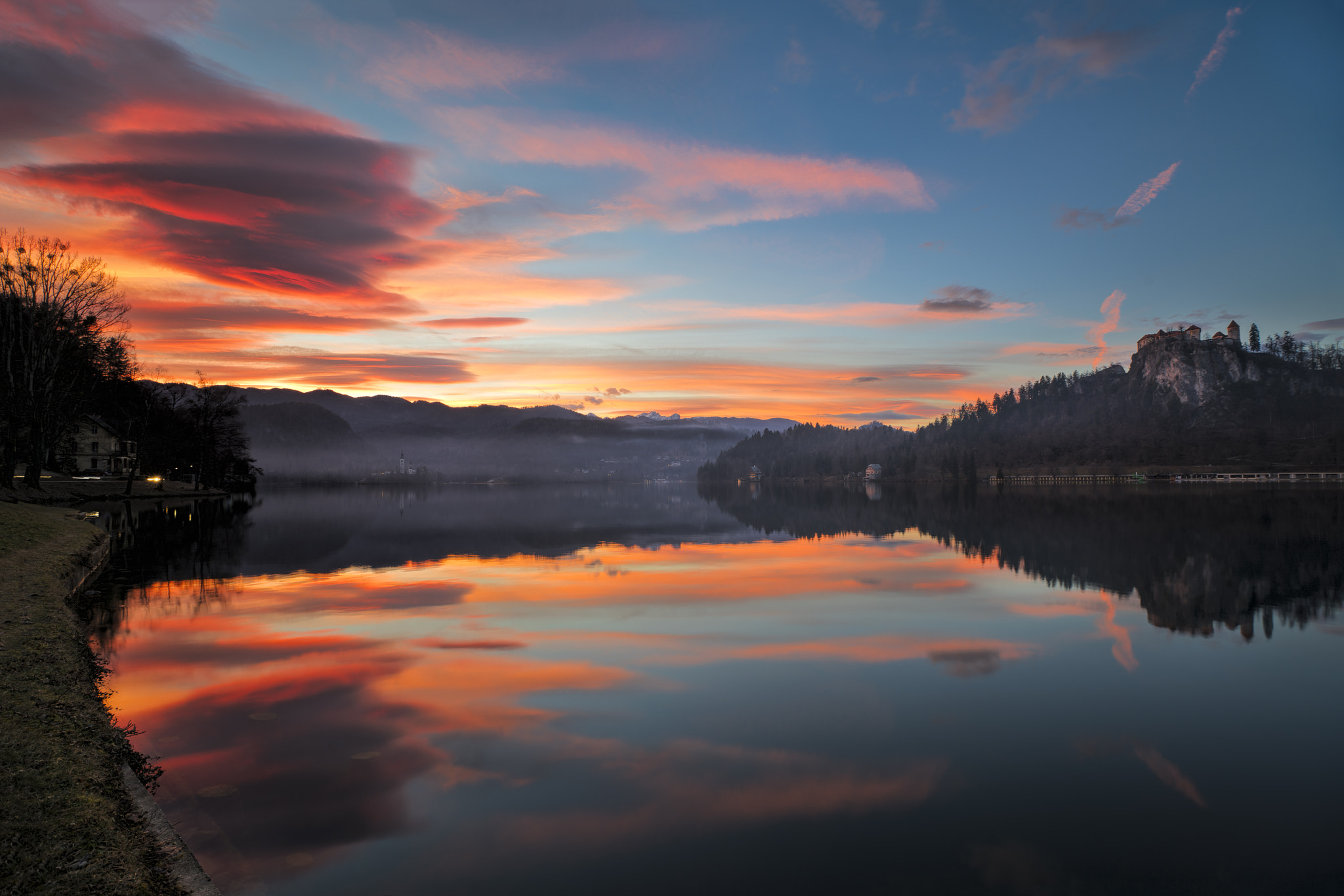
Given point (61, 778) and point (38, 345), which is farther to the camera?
point (38, 345)

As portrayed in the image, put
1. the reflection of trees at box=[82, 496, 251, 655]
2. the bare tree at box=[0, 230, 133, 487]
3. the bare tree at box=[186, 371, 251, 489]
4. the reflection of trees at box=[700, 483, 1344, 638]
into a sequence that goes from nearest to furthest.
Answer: the reflection of trees at box=[82, 496, 251, 655], the reflection of trees at box=[700, 483, 1344, 638], the bare tree at box=[0, 230, 133, 487], the bare tree at box=[186, 371, 251, 489]

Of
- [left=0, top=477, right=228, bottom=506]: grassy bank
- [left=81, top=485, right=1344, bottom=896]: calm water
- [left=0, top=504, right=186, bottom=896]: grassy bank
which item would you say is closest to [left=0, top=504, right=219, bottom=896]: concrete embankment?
[left=0, top=504, right=186, bottom=896]: grassy bank

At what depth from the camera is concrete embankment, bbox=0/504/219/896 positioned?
699cm

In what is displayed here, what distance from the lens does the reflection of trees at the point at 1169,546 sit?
76.2ft

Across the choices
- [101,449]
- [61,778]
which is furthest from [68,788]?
[101,449]

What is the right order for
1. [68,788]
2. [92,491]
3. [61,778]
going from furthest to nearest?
[92,491], [61,778], [68,788]

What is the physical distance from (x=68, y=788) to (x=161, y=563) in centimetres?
2815

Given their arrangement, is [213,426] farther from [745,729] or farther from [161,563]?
[745,729]

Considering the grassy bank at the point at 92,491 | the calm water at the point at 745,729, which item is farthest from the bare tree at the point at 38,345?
the calm water at the point at 745,729

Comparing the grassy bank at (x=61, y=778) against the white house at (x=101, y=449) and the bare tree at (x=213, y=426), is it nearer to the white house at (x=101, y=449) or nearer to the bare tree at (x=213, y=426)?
the bare tree at (x=213, y=426)

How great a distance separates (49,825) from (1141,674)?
1775 cm

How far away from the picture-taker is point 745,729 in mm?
12305

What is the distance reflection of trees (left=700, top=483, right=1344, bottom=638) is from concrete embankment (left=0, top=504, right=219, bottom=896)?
72.7ft

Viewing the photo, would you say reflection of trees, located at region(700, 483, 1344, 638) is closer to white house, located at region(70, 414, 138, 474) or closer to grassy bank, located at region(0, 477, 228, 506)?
grassy bank, located at region(0, 477, 228, 506)
